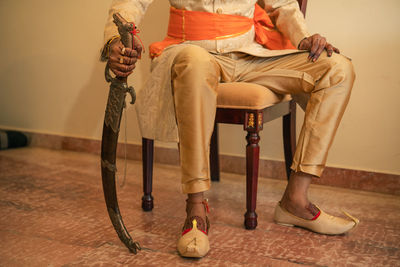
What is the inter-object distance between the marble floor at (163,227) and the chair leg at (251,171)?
47 millimetres

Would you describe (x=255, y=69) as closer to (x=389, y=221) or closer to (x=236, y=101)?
(x=236, y=101)

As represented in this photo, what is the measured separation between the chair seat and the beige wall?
2.69ft

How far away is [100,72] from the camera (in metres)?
2.97

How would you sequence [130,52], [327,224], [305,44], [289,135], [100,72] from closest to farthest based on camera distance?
[130,52] < [327,224] < [305,44] < [289,135] < [100,72]

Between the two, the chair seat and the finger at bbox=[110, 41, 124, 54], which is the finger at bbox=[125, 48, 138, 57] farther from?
the chair seat

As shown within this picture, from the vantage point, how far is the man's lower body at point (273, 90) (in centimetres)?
144

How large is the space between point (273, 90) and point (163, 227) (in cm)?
68

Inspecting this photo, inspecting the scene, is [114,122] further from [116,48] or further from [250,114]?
[250,114]

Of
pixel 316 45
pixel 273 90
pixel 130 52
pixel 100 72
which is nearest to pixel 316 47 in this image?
pixel 316 45

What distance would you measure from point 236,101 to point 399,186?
3.66ft

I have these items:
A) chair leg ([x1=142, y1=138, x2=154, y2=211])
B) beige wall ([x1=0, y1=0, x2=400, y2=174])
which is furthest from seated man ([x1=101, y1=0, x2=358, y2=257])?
beige wall ([x1=0, y1=0, x2=400, y2=174])

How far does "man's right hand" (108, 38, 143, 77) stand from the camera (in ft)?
4.09

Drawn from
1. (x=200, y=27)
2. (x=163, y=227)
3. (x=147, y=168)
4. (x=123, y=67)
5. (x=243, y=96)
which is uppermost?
(x=200, y=27)

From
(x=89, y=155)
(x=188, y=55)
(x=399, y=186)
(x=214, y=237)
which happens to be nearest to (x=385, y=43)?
(x=399, y=186)
